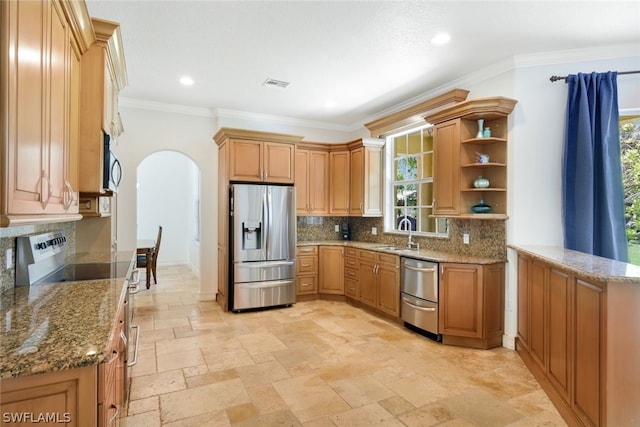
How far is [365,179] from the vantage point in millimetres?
5199

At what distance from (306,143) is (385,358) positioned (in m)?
3.47

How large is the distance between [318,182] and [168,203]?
472 centimetres

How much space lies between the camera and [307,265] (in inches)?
207

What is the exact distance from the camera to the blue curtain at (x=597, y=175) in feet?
9.93

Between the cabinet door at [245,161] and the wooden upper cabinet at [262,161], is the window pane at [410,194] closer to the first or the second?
the wooden upper cabinet at [262,161]

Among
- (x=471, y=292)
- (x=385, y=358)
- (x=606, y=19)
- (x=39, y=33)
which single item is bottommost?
(x=385, y=358)

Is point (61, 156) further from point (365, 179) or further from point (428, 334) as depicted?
point (365, 179)

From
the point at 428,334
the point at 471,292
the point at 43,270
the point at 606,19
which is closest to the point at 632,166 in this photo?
the point at 606,19

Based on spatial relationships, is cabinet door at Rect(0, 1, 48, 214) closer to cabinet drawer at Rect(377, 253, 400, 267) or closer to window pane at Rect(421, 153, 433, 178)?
cabinet drawer at Rect(377, 253, 400, 267)

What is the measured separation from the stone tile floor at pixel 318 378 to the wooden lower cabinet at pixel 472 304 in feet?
0.47

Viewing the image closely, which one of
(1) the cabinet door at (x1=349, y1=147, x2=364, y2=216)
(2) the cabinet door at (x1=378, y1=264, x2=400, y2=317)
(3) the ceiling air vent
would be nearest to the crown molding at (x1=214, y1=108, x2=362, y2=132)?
(1) the cabinet door at (x1=349, y1=147, x2=364, y2=216)

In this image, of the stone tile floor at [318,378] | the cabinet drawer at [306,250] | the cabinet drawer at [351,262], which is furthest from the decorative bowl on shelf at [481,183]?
the cabinet drawer at [306,250]

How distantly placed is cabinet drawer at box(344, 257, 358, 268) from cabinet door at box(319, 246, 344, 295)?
0.08 metres

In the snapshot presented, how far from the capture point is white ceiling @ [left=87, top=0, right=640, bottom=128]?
2596 mm
